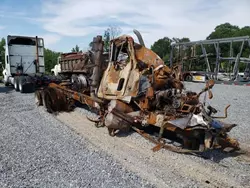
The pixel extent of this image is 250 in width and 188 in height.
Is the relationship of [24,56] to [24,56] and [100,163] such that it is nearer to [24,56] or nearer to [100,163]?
[24,56]

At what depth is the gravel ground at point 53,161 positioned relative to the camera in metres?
3.79

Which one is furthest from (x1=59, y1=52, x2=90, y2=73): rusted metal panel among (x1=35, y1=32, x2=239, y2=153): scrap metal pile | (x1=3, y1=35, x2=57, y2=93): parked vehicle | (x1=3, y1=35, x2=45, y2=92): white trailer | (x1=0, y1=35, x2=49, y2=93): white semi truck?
(x1=35, y1=32, x2=239, y2=153): scrap metal pile

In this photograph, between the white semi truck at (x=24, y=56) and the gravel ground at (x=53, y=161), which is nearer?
the gravel ground at (x=53, y=161)

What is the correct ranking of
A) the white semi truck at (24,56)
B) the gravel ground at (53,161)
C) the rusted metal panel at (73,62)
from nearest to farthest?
the gravel ground at (53,161)
the rusted metal panel at (73,62)
the white semi truck at (24,56)

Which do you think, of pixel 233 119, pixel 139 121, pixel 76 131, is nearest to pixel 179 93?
pixel 139 121

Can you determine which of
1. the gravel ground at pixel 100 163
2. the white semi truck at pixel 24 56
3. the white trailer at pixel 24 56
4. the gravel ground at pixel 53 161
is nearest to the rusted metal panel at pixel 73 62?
the white semi truck at pixel 24 56

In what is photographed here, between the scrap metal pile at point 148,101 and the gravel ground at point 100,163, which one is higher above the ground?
the scrap metal pile at point 148,101

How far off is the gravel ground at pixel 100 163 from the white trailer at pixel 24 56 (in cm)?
1070

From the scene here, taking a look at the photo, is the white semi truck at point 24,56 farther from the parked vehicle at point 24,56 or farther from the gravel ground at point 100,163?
the gravel ground at point 100,163

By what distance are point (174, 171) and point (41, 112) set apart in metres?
5.61

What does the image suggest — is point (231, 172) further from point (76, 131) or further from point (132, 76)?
point (76, 131)

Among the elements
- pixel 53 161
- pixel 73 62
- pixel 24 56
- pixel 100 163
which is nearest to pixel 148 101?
pixel 100 163

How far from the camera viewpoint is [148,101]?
216 inches

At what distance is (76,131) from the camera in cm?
640
